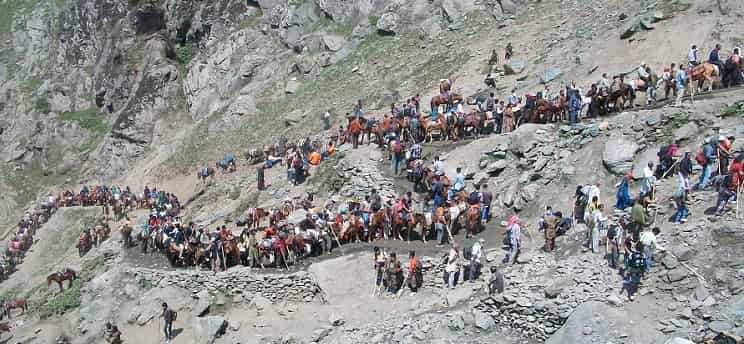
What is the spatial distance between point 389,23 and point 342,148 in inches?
546

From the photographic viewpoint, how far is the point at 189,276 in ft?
70.6

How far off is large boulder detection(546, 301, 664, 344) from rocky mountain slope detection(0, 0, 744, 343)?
0.14 ft

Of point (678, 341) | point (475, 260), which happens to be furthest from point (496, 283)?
point (678, 341)

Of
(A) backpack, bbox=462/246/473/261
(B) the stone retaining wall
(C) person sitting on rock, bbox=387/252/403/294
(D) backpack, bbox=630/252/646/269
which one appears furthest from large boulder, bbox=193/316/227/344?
(D) backpack, bbox=630/252/646/269

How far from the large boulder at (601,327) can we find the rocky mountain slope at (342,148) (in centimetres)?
4

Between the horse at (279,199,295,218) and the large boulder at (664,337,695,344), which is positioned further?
the horse at (279,199,295,218)

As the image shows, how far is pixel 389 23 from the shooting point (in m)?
37.4

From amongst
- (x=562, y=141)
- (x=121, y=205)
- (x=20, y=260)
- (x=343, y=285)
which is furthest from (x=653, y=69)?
(x=20, y=260)

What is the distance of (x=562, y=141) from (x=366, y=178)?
6.81 m

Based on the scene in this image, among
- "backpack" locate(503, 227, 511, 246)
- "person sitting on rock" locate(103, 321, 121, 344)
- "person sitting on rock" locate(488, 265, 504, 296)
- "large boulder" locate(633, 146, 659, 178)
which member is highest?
"large boulder" locate(633, 146, 659, 178)

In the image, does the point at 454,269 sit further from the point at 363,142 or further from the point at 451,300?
the point at 363,142

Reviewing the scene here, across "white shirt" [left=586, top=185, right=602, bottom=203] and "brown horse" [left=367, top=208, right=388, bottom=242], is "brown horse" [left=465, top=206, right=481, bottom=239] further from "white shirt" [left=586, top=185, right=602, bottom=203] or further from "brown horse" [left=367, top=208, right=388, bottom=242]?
"white shirt" [left=586, top=185, right=602, bottom=203]

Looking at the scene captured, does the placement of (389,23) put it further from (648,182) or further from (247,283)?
(648,182)

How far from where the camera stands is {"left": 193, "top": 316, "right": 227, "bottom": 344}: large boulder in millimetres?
18812
